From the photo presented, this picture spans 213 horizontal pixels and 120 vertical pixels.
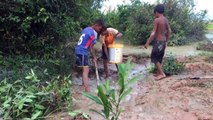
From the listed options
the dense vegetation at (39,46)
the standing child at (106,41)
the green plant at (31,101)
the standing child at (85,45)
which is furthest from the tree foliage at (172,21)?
the green plant at (31,101)

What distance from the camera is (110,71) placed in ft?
29.5

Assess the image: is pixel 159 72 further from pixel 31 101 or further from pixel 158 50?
pixel 31 101

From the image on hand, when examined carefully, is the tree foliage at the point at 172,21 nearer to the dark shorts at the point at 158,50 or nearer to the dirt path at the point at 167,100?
the dark shorts at the point at 158,50

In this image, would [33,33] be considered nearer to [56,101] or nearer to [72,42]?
[72,42]

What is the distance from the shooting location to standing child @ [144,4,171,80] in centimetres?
797

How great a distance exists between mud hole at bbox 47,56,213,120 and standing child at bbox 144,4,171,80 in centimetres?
39

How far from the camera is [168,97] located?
253 inches

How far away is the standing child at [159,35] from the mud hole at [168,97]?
39 centimetres

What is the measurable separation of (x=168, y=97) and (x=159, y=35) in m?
2.13

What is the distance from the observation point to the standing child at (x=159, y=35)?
26.2ft

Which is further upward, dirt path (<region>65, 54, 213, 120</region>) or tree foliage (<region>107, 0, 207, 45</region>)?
tree foliage (<region>107, 0, 207, 45</region>)

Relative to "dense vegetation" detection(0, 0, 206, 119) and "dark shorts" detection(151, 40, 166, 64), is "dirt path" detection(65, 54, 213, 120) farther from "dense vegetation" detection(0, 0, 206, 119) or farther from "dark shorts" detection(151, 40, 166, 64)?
"dense vegetation" detection(0, 0, 206, 119)

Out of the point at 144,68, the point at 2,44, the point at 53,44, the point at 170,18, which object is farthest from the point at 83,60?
the point at 170,18

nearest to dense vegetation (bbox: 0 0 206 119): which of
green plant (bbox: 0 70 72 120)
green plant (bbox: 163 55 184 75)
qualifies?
green plant (bbox: 0 70 72 120)
